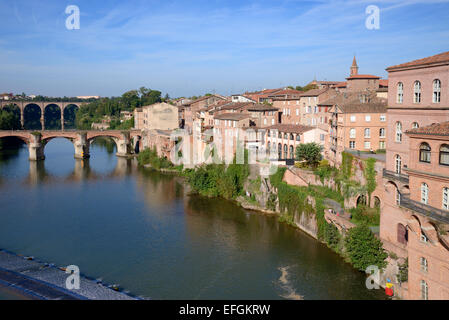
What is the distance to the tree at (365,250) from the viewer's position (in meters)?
15.4

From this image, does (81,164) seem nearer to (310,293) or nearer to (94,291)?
(94,291)

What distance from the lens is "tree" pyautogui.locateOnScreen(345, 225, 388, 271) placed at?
15445mm

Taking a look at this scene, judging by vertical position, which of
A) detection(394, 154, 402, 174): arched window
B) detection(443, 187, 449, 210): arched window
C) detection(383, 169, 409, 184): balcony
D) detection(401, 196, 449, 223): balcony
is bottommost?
detection(401, 196, 449, 223): balcony

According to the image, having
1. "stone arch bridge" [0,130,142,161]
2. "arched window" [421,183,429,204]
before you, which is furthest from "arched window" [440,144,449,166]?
"stone arch bridge" [0,130,142,161]

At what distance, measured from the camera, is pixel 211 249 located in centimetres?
1908

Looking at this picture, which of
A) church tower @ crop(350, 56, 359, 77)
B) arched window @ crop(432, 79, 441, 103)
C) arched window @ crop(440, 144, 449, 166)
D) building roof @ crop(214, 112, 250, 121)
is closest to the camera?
arched window @ crop(440, 144, 449, 166)

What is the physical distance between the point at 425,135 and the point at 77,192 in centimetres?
2571

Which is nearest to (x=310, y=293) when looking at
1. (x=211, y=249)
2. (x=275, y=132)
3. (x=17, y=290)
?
(x=211, y=249)

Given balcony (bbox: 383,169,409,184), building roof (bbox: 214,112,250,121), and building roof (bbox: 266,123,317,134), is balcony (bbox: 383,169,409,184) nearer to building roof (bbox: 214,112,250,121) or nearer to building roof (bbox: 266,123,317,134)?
building roof (bbox: 266,123,317,134)

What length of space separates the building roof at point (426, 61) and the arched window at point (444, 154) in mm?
3534

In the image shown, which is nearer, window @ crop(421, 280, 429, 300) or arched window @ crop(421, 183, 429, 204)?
arched window @ crop(421, 183, 429, 204)

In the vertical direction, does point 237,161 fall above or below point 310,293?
above

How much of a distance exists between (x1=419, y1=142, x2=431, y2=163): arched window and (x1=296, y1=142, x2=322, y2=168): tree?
41.8 ft

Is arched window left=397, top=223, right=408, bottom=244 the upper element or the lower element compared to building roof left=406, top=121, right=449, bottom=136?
lower
